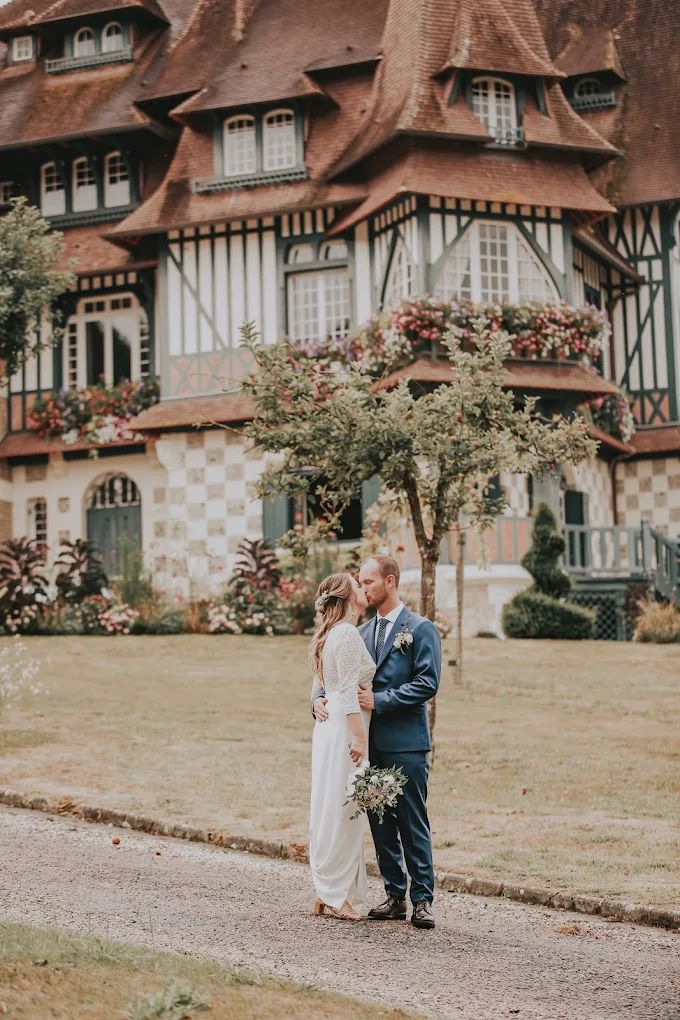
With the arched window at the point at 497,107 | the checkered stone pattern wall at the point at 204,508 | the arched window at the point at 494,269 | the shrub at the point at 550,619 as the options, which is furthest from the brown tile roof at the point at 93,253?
the shrub at the point at 550,619

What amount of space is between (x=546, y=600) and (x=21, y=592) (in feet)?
27.0

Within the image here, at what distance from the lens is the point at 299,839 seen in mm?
10594

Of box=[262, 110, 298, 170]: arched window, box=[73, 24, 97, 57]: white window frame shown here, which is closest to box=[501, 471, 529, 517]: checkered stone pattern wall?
box=[262, 110, 298, 170]: arched window

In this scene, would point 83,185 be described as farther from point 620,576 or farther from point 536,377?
point 620,576

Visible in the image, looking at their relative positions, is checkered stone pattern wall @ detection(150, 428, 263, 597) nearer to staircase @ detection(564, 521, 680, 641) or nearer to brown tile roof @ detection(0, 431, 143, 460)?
brown tile roof @ detection(0, 431, 143, 460)

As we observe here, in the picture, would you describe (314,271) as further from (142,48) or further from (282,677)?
(282,677)

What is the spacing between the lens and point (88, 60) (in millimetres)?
29703

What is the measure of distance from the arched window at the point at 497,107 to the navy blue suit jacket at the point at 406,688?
721 inches

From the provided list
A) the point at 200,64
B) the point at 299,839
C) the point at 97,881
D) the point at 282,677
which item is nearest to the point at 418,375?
the point at 282,677

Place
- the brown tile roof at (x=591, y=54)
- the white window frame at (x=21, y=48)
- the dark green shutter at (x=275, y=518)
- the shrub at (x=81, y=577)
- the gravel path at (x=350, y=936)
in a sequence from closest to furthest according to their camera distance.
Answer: the gravel path at (x=350, y=936)
the shrub at (x=81, y=577)
the dark green shutter at (x=275, y=518)
the brown tile roof at (x=591, y=54)
the white window frame at (x=21, y=48)

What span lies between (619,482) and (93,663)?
1216 centimetres

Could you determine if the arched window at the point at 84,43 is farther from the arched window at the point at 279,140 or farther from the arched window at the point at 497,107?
the arched window at the point at 497,107

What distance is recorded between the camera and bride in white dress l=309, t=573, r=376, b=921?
8.41 m

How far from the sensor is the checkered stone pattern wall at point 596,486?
87.5ft
